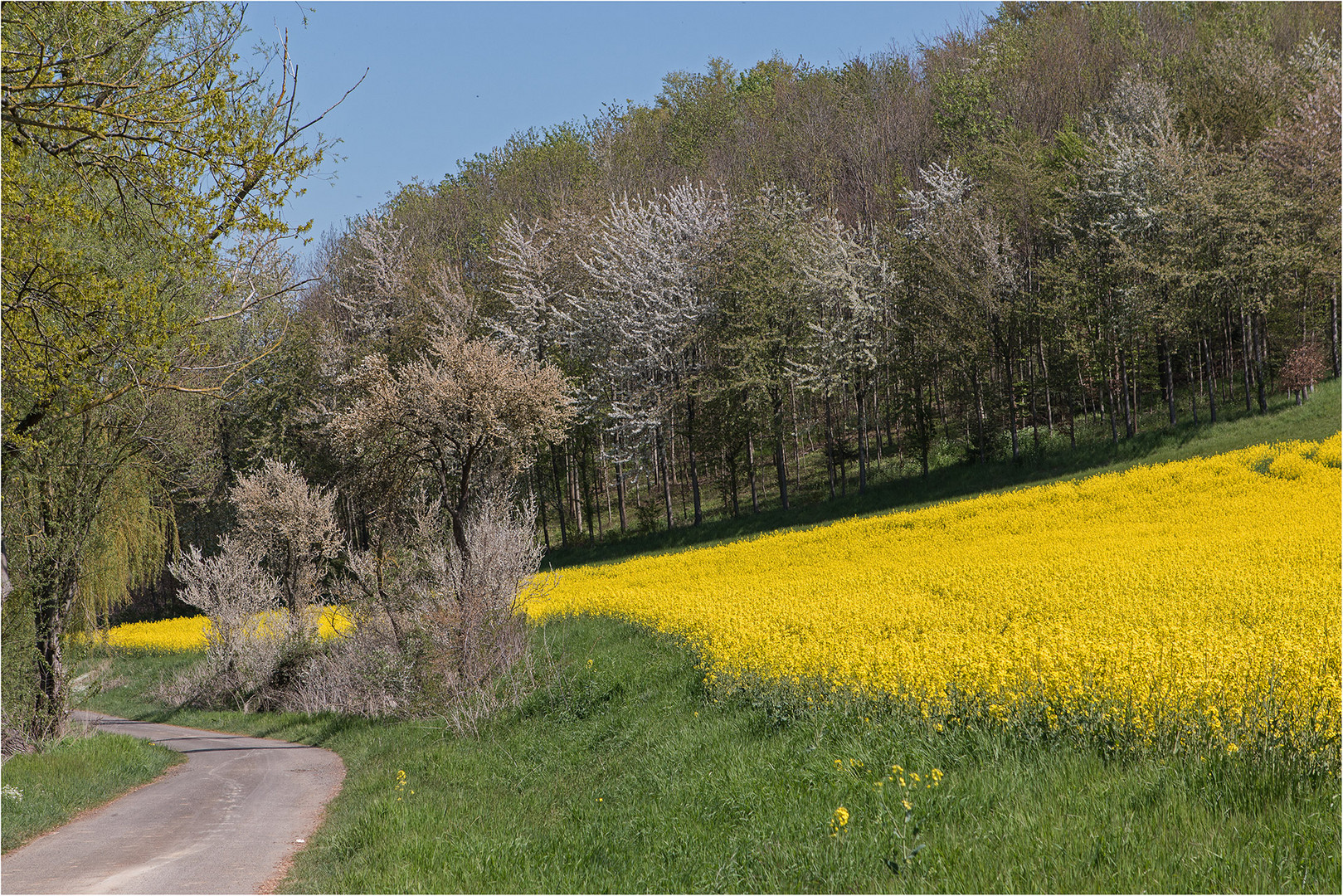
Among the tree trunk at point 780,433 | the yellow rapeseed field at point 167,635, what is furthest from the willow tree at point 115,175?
the tree trunk at point 780,433

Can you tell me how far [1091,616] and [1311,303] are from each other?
34380 millimetres

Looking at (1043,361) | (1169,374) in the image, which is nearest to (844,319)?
(1043,361)

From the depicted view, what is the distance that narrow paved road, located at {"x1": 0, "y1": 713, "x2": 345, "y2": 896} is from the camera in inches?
321

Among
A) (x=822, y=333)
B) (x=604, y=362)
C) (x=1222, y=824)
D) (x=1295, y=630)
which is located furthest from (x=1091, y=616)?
(x=604, y=362)

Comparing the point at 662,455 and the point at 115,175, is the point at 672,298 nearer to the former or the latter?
the point at 662,455

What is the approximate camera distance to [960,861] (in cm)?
534

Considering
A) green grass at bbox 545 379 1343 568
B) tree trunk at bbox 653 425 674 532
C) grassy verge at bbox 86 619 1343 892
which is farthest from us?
tree trunk at bbox 653 425 674 532

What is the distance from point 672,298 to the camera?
42312mm

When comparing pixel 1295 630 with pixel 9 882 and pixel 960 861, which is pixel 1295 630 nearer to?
pixel 960 861

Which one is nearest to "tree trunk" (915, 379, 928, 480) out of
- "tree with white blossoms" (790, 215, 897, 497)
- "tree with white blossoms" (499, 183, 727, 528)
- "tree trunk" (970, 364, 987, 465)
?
"tree trunk" (970, 364, 987, 465)

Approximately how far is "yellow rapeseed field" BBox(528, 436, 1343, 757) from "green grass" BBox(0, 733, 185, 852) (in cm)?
808

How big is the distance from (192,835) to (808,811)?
7097mm

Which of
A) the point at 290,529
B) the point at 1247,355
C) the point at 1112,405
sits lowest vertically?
the point at 290,529

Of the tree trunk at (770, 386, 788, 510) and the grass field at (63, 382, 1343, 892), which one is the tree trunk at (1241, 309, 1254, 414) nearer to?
the tree trunk at (770, 386, 788, 510)
